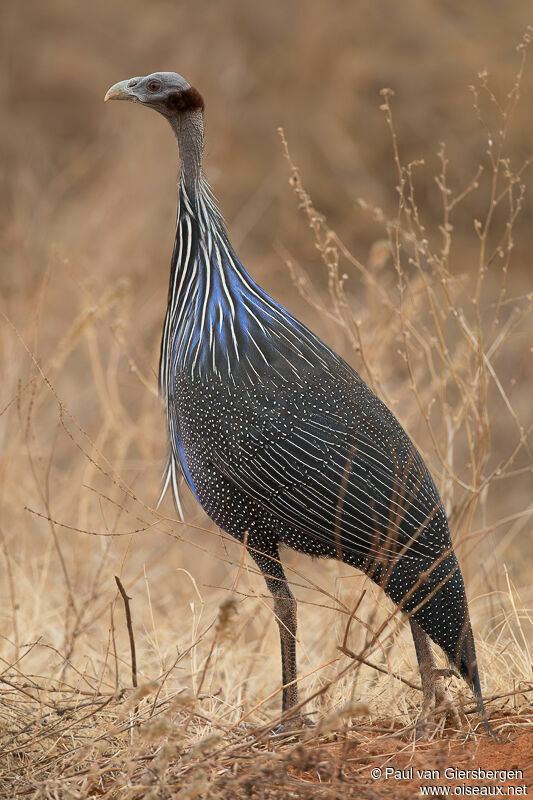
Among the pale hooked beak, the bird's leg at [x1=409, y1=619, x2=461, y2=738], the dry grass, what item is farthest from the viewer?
the pale hooked beak

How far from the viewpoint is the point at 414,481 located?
8.13 feet

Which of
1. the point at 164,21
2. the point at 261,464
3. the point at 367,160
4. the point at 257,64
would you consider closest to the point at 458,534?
the point at 261,464

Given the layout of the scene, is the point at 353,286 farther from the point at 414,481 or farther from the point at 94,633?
the point at 414,481

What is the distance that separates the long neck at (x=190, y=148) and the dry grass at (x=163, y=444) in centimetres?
33

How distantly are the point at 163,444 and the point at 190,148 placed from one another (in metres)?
2.69

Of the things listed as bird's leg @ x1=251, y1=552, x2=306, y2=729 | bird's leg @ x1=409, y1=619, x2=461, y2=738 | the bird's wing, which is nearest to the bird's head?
the bird's wing

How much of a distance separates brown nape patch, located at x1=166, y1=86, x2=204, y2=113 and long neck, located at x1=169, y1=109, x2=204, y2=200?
0.6 inches

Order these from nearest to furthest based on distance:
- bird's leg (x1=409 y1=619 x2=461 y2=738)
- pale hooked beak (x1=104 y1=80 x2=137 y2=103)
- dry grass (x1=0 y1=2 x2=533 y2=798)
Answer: dry grass (x1=0 y1=2 x2=533 y2=798)
bird's leg (x1=409 y1=619 x2=461 y2=738)
pale hooked beak (x1=104 y1=80 x2=137 y2=103)

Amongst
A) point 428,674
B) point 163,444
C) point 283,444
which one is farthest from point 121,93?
point 163,444

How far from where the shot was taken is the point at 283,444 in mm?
2410

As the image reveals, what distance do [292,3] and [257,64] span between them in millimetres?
754

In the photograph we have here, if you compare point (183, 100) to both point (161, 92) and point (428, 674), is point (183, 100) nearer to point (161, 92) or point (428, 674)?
point (161, 92)

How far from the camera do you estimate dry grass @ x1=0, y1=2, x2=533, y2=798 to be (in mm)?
2314

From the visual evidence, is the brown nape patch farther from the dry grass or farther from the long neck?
the dry grass
